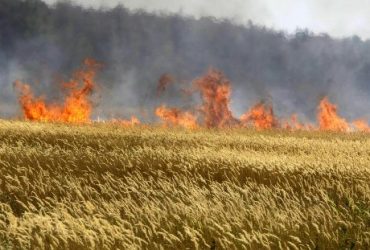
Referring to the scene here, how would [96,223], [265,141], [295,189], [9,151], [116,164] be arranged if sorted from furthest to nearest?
[265,141]
[9,151]
[116,164]
[295,189]
[96,223]

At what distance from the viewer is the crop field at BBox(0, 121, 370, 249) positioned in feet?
19.2

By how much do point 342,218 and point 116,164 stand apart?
7164 mm

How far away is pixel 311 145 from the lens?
20.3 m

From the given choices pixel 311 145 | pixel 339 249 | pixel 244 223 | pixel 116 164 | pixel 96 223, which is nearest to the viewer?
pixel 339 249

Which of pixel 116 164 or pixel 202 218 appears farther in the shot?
pixel 116 164

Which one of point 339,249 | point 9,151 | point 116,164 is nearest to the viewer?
point 339,249

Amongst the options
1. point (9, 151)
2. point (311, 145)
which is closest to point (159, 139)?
point (311, 145)

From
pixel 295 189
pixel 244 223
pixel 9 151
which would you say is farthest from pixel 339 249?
pixel 9 151

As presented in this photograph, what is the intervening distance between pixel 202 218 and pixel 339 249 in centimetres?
182

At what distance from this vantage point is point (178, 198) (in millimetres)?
7633

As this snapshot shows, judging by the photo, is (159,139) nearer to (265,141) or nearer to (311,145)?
(265,141)

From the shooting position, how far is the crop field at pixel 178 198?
5.86 meters

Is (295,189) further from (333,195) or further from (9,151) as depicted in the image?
(9,151)

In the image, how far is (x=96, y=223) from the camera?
20.0ft
